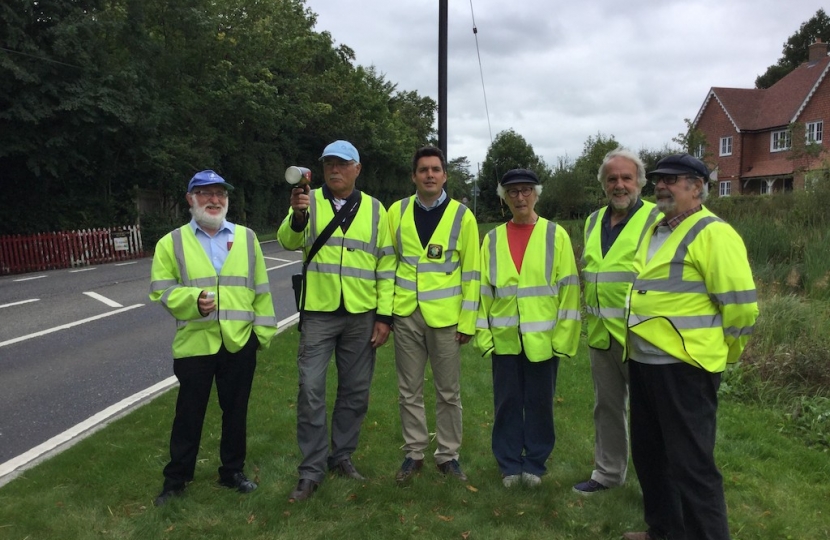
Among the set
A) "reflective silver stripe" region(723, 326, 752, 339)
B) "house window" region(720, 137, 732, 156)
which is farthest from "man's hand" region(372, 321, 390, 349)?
"house window" region(720, 137, 732, 156)

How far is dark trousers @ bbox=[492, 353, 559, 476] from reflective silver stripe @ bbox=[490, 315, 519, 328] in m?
0.22

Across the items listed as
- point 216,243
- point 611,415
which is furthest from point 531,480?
point 216,243

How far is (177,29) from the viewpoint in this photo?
24.7 metres

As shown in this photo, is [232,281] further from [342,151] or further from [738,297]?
[738,297]

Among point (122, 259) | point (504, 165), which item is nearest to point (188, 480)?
point (122, 259)

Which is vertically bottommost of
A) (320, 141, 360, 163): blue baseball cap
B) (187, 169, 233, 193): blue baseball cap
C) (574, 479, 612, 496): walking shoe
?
(574, 479, 612, 496): walking shoe

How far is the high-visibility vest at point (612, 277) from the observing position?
3.60 meters

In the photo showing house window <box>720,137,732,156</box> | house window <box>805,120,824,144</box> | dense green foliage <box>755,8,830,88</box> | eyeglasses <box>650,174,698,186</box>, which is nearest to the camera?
eyeglasses <box>650,174,698,186</box>

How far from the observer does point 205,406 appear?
3850mm

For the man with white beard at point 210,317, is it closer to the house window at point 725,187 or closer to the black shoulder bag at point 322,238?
the black shoulder bag at point 322,238

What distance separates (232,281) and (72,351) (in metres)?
5.27

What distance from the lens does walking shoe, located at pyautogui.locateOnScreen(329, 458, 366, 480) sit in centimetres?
415

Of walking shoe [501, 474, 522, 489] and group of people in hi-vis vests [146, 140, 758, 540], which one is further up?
group of people in hi-vis vests [146, 140, 758, 540]

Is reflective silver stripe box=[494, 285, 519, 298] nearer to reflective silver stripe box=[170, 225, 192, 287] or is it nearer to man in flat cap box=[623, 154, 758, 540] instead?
man in flat cap box=[623, 154, 758, 540]
